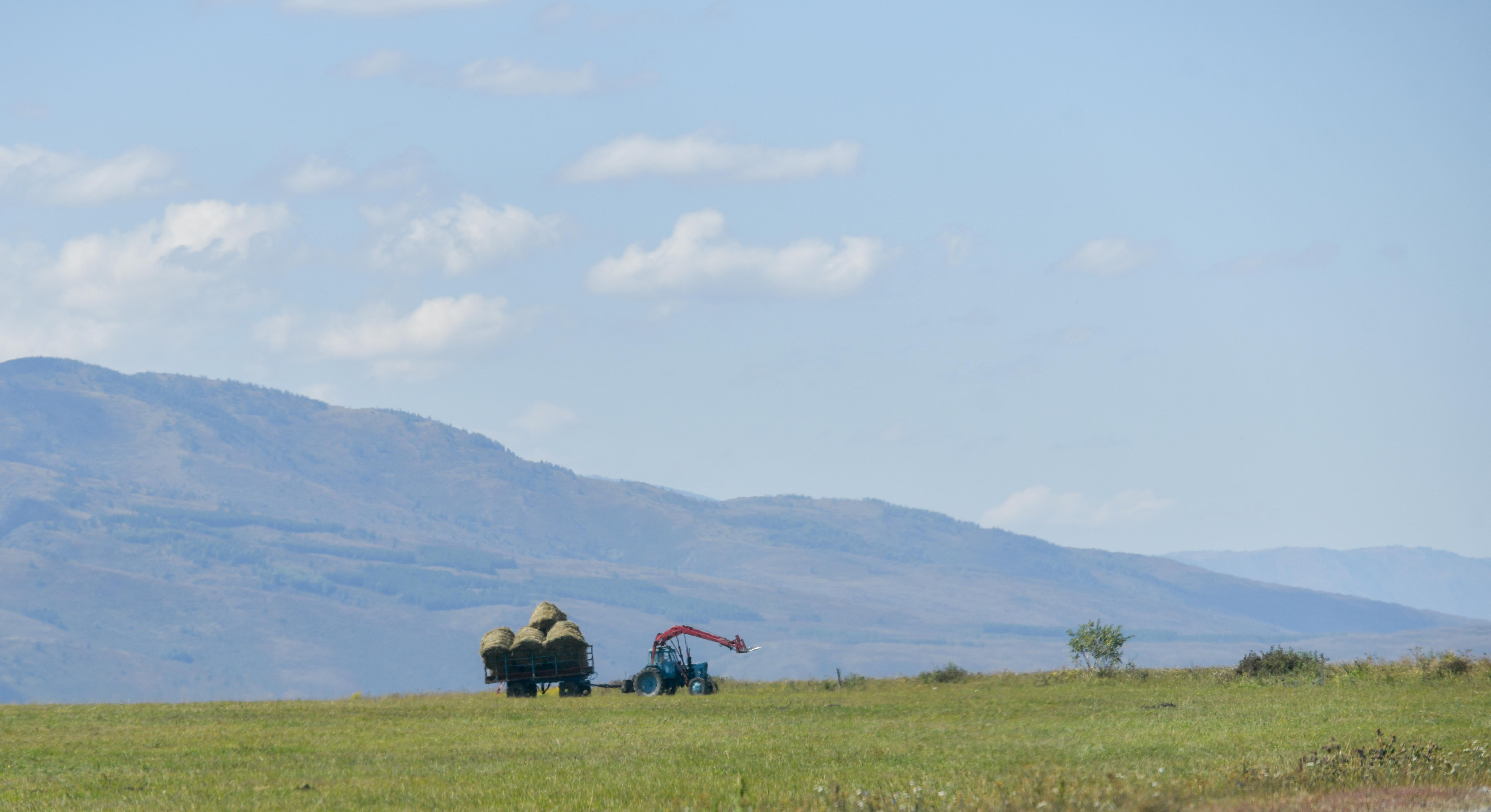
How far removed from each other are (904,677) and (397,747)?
36.8 metres

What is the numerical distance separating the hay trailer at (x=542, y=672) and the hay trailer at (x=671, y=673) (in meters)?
1.97

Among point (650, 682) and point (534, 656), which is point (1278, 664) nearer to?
point (650, 682)

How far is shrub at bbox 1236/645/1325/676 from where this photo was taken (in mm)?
54219

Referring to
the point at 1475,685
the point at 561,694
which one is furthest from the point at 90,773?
the point at 1475,685

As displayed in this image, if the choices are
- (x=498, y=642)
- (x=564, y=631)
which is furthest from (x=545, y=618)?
(x=498, y=642)

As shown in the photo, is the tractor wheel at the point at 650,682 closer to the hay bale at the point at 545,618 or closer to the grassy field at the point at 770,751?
the hay bale at the point at 545,618

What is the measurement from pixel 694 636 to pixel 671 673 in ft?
10.6

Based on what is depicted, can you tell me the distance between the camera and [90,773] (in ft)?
87.4

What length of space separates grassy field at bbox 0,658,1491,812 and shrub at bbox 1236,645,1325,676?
3.91m

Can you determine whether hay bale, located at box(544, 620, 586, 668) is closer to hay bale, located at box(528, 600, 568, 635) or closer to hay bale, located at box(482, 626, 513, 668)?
hay bale, located at box(528, 600, 568, 635)

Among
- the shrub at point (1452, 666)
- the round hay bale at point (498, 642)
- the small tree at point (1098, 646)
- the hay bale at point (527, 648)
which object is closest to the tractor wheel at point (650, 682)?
the hay bale at point (527, 648)

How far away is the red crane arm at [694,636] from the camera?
192 ft

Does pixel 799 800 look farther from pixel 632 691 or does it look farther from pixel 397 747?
pixel 632 691

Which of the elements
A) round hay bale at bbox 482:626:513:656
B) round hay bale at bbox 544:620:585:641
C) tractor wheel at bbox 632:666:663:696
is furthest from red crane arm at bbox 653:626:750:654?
round hay bale at bbox 482:626:513:656
